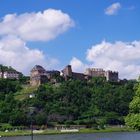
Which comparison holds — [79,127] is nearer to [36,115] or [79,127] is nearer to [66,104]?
[36,115]

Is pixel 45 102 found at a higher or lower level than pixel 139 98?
higher

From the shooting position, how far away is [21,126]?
152875 millimetres

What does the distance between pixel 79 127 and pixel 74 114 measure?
21177mm

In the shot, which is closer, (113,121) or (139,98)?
(139,98)

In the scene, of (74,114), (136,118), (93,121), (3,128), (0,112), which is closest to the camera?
(136,118)

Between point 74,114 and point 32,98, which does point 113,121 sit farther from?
point 32,98

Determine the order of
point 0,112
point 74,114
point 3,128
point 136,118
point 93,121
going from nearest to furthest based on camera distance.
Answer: point 136,118 → point 3,128 → point 0,112 → point 93,121 → point 74,114

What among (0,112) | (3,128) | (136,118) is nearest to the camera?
(136,118)

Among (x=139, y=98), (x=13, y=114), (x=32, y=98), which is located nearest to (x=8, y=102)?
(x=32, y=98)

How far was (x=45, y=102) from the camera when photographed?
198 metres

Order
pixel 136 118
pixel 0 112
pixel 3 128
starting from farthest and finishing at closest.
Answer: pixel 0 112 → pixel 3 128 → pixel 136 118

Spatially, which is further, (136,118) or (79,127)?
(79,127)

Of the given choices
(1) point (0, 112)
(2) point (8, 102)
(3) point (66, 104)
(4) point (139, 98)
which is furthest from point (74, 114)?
(4) point (139, 98)

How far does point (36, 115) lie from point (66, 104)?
32.5 meters
